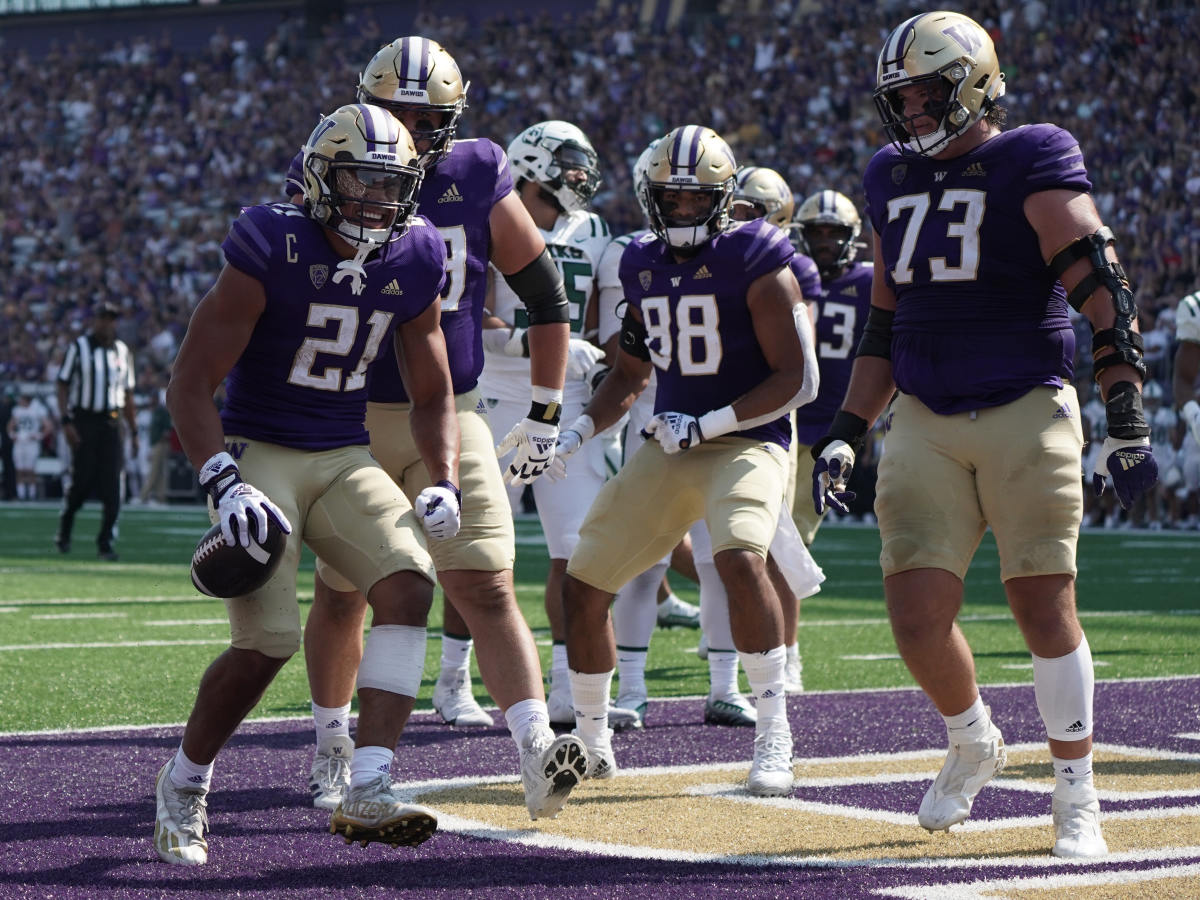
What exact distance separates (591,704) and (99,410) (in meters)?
9.29

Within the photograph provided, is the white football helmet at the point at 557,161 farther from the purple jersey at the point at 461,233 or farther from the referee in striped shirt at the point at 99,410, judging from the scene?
the referee in striped shirt at the point at 99,410

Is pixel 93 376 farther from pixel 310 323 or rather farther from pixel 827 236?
pixel 310 323

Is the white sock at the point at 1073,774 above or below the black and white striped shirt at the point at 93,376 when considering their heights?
below

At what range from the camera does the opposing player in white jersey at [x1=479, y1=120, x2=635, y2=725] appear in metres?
6.37

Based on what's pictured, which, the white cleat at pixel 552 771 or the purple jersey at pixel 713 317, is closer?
the white cleat at pixel 552 771

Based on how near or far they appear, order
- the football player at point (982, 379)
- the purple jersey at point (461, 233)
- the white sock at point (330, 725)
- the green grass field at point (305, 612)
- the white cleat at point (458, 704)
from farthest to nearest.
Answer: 1. the green grass field at point (305, 612)
2. the white cleat at point (458, 704)
3. the purple jersey at point (461, 233)
4. the white sock at point (330, 725)
5. the football player at point (982, 379)

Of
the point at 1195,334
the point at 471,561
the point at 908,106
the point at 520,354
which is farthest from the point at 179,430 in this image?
the point at 1195,334

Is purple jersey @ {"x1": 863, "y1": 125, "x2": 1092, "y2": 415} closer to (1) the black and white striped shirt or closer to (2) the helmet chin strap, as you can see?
(2) the helmet chin strap

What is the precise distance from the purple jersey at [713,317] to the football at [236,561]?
178cm

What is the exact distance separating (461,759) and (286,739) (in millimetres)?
695

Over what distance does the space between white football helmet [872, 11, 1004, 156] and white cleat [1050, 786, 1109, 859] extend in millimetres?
1505

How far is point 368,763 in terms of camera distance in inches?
153

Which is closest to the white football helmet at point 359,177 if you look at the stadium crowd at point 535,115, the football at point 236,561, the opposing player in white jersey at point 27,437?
the football at point 236,561

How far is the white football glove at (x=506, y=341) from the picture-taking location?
6.36 meters
